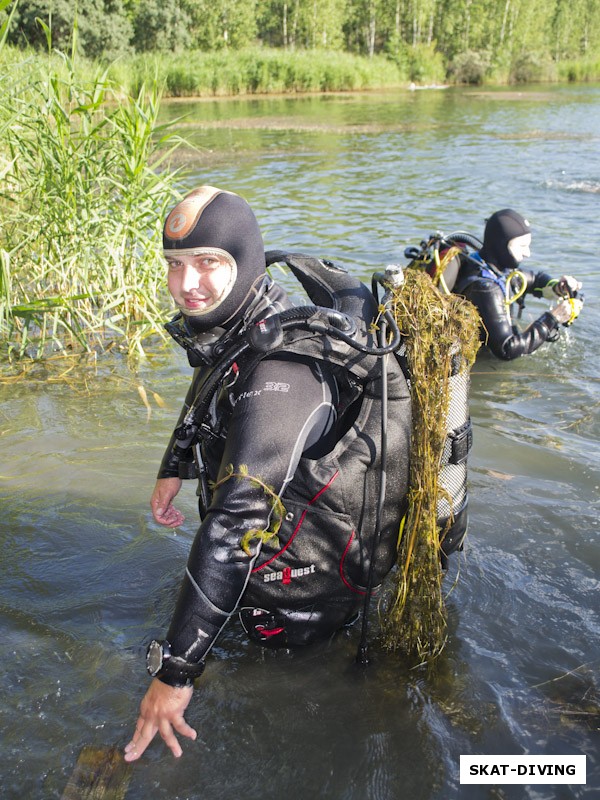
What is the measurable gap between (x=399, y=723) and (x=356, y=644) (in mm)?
426

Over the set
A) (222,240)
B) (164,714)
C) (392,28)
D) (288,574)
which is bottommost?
(164,714)

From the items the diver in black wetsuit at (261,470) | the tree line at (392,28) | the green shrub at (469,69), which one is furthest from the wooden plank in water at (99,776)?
the green shrub at (469,69)

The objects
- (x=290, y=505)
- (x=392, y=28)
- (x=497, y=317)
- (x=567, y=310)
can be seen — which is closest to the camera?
(x=290, y=505)

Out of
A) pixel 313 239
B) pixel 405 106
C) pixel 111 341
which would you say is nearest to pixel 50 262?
pixel 111 341

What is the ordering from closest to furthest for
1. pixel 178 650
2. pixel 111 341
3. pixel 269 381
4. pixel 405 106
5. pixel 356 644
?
1. pixel 178 650
2. pixel 269 381
3. pixel 356 644
4. pixel 111 341
5. pixel 405 106

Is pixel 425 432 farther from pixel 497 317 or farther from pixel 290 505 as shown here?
pixel 497 317

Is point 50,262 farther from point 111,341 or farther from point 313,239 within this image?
point 313,239

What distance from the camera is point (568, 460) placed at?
484 cm

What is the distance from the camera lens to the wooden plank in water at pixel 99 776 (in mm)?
2432

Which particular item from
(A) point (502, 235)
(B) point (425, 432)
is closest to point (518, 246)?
(A) point (502, 235)

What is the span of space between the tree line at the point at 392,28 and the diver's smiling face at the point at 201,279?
4761cm

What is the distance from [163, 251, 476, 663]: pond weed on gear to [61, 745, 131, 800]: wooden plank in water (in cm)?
67

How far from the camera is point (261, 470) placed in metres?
2.25

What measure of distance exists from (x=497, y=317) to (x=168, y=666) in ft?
14.4
